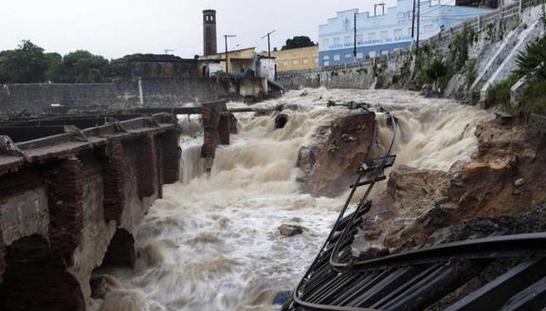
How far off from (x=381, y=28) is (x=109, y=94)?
1139 inches

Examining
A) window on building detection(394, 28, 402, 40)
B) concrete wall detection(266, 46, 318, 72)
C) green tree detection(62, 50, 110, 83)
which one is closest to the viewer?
window on building detection(394, 28, 402, 40)

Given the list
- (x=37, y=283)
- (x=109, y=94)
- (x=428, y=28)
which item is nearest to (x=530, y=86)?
(x=37, y=283)

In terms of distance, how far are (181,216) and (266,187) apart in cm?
434

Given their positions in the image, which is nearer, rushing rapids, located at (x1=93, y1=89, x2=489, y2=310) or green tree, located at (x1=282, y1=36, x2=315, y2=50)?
rushing rapids, located at (x1=93, y1=89, x2=489, y2=310)

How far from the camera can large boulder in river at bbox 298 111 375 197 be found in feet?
57.9

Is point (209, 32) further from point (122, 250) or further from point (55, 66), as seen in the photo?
point (122, 250)

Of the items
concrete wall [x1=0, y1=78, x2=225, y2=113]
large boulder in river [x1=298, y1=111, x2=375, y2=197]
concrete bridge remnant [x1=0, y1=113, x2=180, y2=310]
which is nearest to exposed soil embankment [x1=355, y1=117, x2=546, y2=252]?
concrete bridge remnant [x1=0, y1=113, x2=180, y2=310]

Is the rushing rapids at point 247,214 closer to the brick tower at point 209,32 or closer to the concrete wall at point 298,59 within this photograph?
the brick tower at point 209,32

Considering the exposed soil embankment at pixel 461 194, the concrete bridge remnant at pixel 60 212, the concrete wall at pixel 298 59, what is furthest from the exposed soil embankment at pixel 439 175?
the concrete wall at pixel 298 59

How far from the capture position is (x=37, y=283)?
27.0 feet

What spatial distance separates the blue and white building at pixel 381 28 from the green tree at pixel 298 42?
18.8 metres

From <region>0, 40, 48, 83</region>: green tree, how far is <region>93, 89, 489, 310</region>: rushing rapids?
1101 inches

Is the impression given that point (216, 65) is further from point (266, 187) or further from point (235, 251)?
point (235, 251)

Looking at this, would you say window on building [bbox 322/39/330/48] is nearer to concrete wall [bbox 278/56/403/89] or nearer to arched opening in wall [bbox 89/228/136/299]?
concrete wall [bbox 278/56/403/89]
